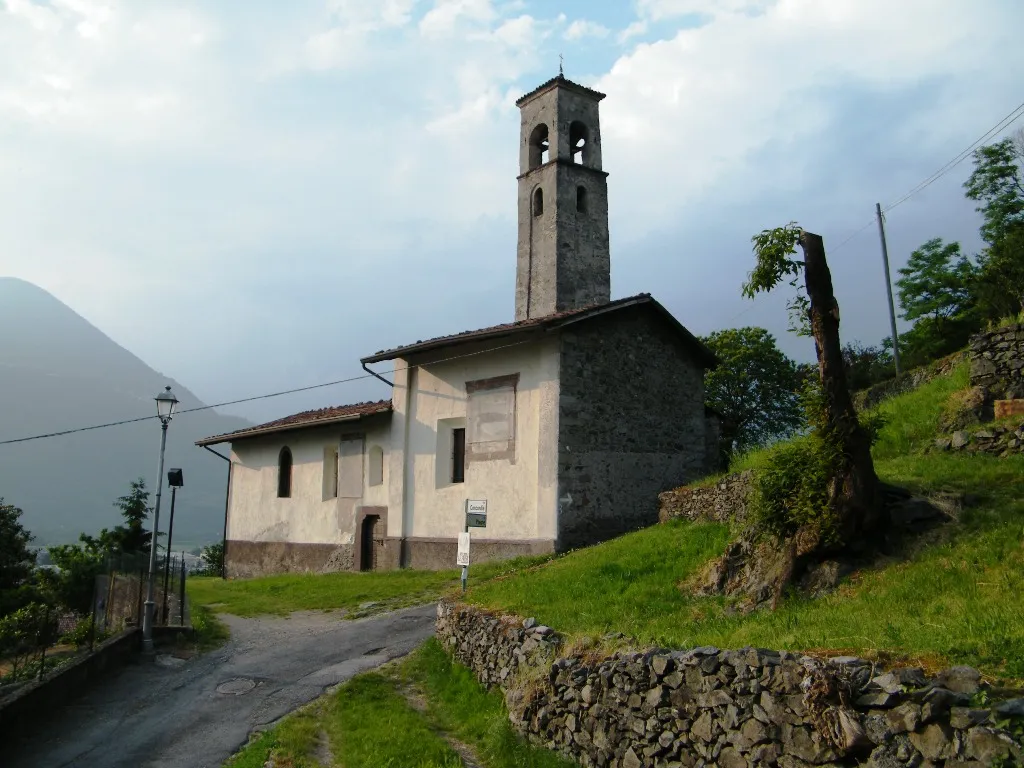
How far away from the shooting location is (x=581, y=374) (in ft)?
60.2

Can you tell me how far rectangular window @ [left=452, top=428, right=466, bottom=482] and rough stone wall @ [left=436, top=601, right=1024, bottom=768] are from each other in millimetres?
12230

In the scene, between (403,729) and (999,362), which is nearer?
(403,729)

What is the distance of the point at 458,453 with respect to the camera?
20703mm

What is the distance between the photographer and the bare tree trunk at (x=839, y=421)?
28.3ft

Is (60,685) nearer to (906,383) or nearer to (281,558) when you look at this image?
(281,558)

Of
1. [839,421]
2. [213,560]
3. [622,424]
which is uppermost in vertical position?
[622,424]

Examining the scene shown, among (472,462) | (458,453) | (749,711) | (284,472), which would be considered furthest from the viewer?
(284,472)

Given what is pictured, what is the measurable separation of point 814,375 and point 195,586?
70.5ft

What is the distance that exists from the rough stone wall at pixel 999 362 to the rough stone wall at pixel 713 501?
13.5 ft

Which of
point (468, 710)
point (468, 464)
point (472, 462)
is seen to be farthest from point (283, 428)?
point (468, 710)

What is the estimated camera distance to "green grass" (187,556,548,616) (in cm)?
1645

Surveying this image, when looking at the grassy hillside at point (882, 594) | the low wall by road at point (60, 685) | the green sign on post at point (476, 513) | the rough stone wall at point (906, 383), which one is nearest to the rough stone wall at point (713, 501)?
the grassy hillside at point (882, 594)

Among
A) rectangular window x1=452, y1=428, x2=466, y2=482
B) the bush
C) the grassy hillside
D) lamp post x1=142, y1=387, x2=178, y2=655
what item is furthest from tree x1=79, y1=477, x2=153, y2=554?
the grassy hillside

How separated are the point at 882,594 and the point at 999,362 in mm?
7516
